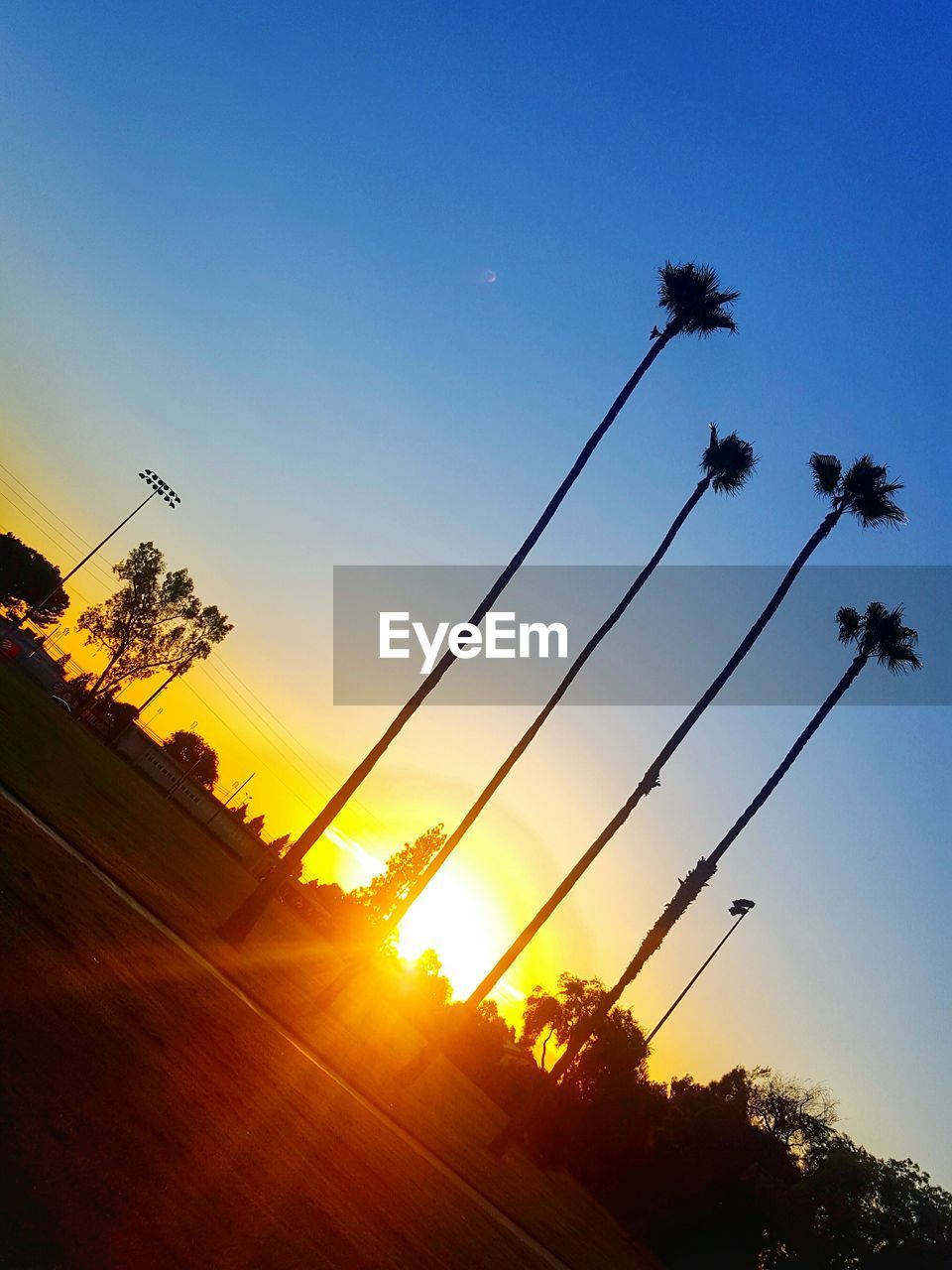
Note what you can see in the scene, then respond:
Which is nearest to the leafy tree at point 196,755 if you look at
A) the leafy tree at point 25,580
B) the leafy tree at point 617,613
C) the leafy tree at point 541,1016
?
the leafy tree at point 25,580

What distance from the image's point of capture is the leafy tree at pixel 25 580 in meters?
112

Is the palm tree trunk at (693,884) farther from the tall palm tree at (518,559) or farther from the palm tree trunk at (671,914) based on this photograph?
the tall palm tree at (518,559)

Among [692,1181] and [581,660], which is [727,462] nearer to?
[581,660]

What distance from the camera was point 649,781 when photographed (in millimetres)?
30656

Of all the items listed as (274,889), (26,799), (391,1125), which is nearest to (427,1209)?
(391,1125)

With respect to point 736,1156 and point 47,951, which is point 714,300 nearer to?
point 47,951

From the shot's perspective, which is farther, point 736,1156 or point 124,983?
point 736,1156

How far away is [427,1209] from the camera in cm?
1448

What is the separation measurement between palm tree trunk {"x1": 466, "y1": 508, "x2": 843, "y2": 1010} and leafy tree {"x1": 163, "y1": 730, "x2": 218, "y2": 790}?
325 feet

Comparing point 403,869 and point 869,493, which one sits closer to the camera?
point 869,493

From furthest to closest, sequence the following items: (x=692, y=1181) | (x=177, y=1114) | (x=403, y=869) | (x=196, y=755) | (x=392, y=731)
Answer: (x=196, y=755), (x=403, y=869), (x=692, y=1181), (x=392, y=731), (x=177, y=1114)

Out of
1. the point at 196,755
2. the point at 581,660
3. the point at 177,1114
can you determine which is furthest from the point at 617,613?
the point at 196,755

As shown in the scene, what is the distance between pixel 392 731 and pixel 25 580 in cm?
10905

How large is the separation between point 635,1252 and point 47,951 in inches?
1580
